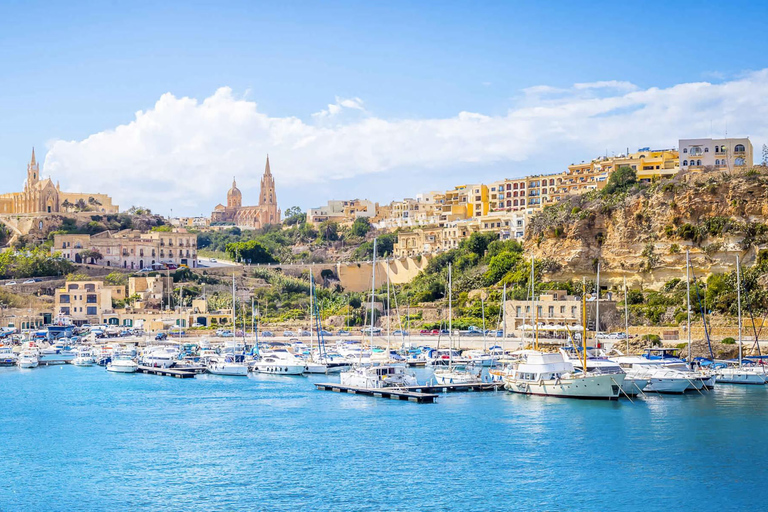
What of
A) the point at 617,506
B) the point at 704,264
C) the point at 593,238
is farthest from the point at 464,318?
the point at 617,506

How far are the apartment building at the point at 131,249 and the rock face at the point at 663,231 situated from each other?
41.8m

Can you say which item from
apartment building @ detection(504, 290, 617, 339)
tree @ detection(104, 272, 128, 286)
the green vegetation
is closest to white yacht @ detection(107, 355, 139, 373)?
apartment building @ detection(504, 290, 617, 339)

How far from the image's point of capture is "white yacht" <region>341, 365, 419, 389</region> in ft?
148

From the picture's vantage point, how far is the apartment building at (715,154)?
75000 mm

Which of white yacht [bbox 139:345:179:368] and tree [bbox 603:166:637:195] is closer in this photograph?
white yacht [bbox 139:345:179:368]

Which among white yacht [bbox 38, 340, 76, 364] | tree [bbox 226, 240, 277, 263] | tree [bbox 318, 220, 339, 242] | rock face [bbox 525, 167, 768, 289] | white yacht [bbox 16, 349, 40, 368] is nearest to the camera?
white yacht [bbox 16, 349, 40, 368]

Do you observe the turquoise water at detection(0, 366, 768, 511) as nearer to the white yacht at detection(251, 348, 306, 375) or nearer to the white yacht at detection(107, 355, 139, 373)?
the white yacht at detection(251, 348, 306, 375)

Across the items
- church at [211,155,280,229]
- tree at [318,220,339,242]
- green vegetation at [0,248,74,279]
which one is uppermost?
church at [211,155,280,229]

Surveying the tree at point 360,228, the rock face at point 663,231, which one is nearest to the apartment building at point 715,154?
the rock face at point 663,231

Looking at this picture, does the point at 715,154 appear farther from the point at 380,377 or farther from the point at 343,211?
the point at 343,211

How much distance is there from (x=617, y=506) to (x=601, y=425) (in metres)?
9.76

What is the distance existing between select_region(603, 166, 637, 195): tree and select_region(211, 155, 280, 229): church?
323 feet

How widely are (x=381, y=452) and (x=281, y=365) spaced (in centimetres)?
2181

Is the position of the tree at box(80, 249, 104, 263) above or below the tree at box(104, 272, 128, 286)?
above
